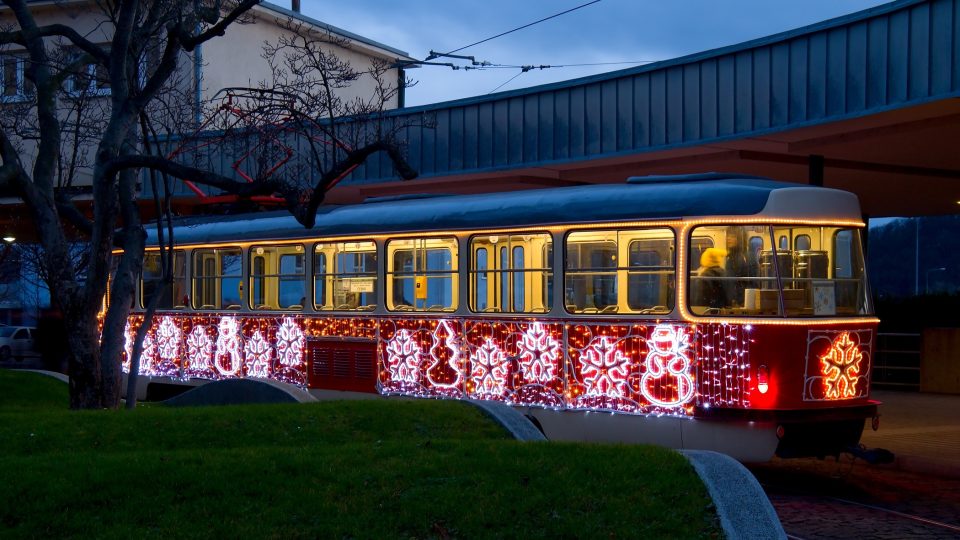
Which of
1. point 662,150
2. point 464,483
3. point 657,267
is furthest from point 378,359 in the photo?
point 464,483

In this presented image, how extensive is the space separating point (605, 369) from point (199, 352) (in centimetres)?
789

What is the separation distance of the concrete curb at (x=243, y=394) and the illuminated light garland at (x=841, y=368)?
17.5ft

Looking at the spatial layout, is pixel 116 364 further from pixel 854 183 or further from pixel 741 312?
pixel 854 183

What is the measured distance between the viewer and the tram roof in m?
11.7

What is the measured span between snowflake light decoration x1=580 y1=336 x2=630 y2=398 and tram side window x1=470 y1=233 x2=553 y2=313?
0.81 metres

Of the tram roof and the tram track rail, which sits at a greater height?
the tram roof

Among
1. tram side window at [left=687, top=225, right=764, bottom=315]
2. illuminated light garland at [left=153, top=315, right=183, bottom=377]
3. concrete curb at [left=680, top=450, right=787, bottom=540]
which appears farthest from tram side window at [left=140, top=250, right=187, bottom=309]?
concrete curb at [left=680, top=450, right=787, bottom=540]

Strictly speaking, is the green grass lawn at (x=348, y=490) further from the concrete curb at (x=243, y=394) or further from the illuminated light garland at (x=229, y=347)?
the illuminated light garland at (x=229, y=347)

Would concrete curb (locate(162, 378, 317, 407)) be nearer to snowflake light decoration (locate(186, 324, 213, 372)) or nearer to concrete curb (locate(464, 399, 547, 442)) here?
concrete curb (locate(464, 399, 547, 442))

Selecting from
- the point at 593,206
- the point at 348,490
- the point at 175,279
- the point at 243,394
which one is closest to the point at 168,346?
the point at 175,279

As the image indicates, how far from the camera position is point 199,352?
18000mm

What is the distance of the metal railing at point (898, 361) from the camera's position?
72.4ft

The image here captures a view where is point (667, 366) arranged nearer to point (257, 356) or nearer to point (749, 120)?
point (749, 120)

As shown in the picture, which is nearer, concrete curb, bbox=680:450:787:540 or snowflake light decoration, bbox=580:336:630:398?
concrete curb, bbox=680:450:787:540
